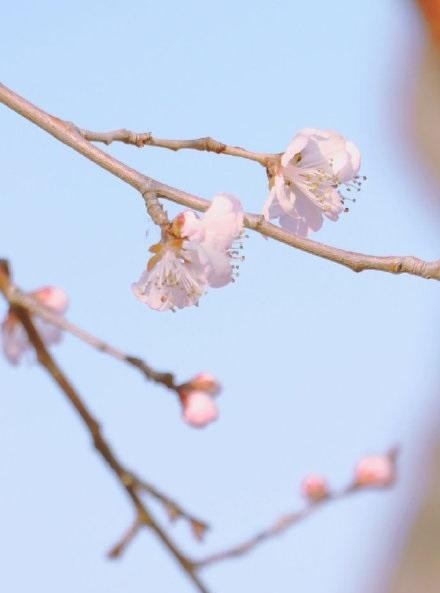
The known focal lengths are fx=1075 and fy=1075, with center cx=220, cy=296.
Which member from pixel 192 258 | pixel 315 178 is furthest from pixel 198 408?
pixel 315 178

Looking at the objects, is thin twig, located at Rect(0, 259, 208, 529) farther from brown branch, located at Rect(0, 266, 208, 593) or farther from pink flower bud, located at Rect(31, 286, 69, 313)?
pink flower bud, located at Rect(31, 286, 69, 313)

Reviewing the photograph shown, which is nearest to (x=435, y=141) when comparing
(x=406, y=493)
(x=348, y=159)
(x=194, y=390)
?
(x=406, y=493)

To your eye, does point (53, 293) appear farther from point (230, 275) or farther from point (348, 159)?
point (348, 159)

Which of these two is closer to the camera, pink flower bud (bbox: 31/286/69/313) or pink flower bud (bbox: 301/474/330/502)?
pink flower bud (bbox: 31/286/69/313)

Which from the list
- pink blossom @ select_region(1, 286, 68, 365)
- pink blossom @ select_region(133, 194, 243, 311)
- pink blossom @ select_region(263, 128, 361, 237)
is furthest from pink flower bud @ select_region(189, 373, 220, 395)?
pink blossom @ select_region(263, 128, 361, 237)

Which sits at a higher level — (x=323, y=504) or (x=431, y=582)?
(x=323, y=504)

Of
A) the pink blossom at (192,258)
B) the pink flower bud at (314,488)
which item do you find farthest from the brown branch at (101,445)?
the pink blossom at (192,258)

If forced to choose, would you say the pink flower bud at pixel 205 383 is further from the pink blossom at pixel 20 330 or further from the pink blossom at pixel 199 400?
the pink blossom at pixel 20 330
